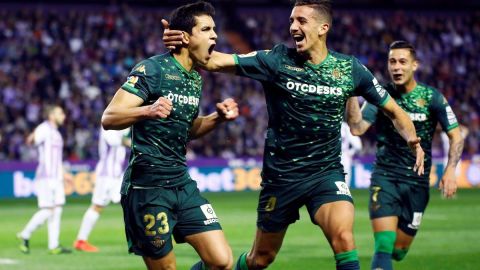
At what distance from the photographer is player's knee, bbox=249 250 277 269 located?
8.86 meters

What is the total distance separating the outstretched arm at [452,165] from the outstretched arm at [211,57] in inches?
107

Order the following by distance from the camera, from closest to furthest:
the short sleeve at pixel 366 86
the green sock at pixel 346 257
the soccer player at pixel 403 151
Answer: the green sock at pixel 346 257 < the short sleeve at pixel 366 86 < the soccer player at pixel 403 151

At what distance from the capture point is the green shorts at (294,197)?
27.8 ft

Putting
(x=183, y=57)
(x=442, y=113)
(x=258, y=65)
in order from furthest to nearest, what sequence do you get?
(x=442, y=113) < (x=258, y=65) < (x=183, y=57)

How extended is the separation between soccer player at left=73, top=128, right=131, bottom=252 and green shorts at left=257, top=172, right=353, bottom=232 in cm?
666

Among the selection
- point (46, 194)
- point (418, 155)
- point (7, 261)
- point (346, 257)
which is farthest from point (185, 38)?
point (46, 194)

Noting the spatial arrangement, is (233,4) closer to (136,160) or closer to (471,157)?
(471,157)

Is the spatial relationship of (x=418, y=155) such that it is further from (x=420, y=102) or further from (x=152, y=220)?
(x=152, y=220)

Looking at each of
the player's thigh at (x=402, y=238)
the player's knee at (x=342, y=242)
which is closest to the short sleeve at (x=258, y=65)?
the player's knee at (x=342, y=242)

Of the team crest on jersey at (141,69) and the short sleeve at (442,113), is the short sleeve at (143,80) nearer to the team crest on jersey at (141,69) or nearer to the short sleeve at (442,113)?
the team crest on jersey at (141,69)

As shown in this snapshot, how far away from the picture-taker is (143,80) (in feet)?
24.8

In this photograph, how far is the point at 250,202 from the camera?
2511cm

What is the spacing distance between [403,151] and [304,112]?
2.29 m

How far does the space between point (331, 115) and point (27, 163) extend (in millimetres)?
18670
